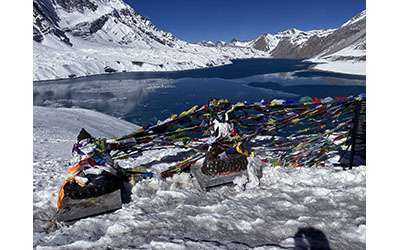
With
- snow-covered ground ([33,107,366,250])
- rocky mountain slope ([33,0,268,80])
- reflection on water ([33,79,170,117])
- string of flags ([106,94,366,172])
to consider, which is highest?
rocky mountain slope ([33,0,268,80])

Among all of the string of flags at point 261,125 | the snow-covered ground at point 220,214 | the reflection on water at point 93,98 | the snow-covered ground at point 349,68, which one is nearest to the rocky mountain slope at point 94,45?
the reflection on water at point 93,98

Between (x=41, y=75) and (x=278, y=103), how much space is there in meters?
53.7

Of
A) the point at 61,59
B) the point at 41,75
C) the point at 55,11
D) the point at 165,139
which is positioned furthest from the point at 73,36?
the point at 165,139

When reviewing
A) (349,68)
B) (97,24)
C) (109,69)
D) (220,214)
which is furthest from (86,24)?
(220,214)

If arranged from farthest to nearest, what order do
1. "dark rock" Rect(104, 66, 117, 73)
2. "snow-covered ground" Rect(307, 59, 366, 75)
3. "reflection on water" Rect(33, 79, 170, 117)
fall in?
"dark rock" Rect(104, 66, 117, 73)
"snow-covered ground" Rect(307, 59, 366, 75)
"reflection on water" Rect(33, 79, 170, 117)

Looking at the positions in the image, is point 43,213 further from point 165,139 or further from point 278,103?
point 278,103

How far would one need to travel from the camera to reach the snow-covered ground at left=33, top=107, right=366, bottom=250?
394cm

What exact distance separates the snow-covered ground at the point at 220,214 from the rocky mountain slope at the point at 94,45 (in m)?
52.8

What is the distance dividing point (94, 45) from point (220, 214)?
121884mm

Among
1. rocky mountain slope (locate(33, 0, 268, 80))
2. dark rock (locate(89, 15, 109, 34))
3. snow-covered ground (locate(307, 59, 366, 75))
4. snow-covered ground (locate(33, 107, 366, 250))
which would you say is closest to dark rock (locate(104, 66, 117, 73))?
rocky mountain slope (locate(33, 0, 268, 80))

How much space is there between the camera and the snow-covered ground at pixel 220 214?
12.9ft

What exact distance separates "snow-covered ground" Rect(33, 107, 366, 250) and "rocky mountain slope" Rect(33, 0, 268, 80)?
52.8 m

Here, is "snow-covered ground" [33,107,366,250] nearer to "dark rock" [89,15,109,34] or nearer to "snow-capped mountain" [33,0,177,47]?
"snow-capped mountain" [33,0,177,47]

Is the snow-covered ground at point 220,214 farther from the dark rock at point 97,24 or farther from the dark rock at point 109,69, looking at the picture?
the dark rock at point 97,24
